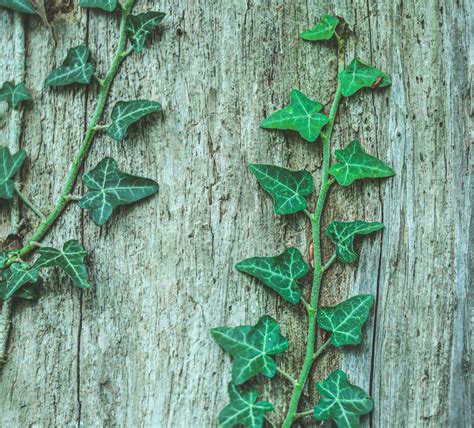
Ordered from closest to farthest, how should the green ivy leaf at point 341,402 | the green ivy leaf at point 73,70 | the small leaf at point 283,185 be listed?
1. the green ivy leaf at point 341,402
2. the small leaf at point 283,185
3. the green ivy leaf at point 73,70

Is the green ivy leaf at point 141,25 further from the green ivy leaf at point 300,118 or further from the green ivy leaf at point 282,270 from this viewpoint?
the green ivy leaf at point 282,270

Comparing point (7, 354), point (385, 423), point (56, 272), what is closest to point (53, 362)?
point (7, 354)

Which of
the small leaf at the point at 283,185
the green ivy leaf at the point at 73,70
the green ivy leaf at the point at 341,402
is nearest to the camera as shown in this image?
the green ivy leaf at the point at 341,402

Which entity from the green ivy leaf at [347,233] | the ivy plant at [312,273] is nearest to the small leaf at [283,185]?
the ivy plant at [312,273]

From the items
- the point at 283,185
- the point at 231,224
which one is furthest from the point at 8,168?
the point at 283,185

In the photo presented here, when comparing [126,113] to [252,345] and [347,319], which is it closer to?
[252,345]

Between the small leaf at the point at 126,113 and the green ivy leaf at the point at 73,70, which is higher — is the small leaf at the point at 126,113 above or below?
below

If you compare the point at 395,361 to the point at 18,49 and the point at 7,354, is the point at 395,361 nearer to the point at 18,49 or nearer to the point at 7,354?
the point at 7,354
